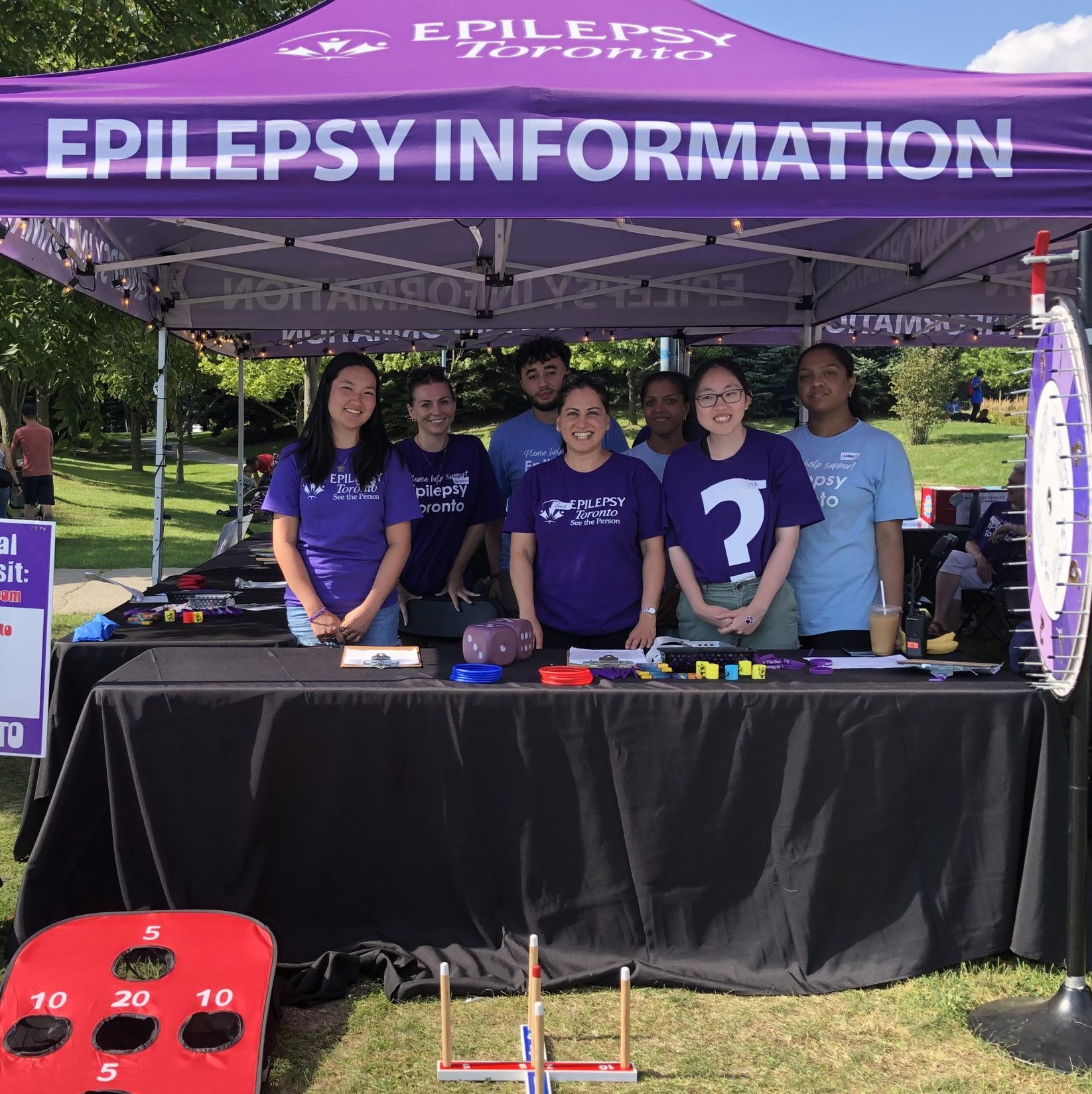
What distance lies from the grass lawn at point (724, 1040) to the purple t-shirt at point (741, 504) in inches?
46.7

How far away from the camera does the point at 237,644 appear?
139 inches

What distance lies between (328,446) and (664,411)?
142 centimetres

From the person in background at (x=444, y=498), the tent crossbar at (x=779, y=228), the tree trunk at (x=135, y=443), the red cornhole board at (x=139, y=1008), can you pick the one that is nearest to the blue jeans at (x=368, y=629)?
the person in background at (x=444, y=498)

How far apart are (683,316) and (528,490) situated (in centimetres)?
329

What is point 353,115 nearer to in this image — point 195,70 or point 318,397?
point 195,70

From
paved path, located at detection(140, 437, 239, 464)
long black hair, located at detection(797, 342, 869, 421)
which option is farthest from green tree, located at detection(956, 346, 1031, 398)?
long black hair, located at detection(797, 342, 869, 421)

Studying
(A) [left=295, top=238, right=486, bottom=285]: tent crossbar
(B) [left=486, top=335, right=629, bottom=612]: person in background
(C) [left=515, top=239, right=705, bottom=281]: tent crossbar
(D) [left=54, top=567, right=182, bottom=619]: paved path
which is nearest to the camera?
(B) [left=486, top=335, right=629, bottom=612]: person in background

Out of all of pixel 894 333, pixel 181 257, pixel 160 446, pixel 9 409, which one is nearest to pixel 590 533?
pixel 181 257

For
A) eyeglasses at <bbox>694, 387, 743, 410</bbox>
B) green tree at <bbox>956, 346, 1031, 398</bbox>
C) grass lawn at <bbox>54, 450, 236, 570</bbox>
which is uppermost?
green tree at <bbox>956, 346, 1031, 398</bbox>

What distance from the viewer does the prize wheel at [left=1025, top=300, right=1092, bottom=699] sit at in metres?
2.19

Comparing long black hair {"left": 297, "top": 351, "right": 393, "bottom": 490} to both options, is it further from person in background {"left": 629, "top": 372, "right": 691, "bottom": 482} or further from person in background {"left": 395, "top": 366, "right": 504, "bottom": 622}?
person in background {"left": 629, "top": 372, "right": 691, "bottom": 482}

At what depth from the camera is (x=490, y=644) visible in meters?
2.94

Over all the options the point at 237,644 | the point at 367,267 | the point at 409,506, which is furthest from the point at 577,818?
the point at 367,267

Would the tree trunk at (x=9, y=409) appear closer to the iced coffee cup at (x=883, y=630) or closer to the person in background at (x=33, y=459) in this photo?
the person in background at (x=33, y=459)
